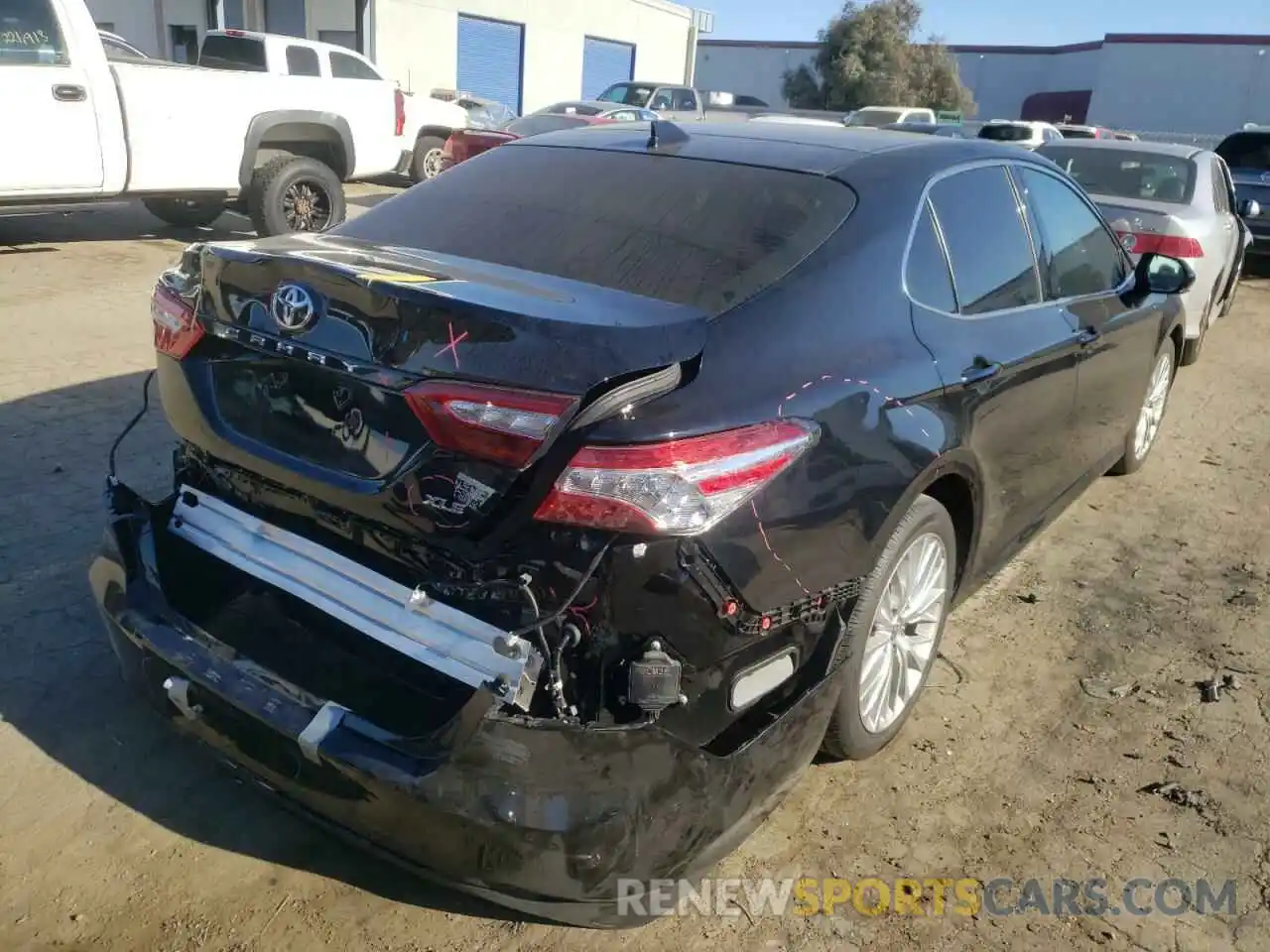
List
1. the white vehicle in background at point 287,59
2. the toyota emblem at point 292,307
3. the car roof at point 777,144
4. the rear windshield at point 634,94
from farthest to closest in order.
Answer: the rear windshield at point 634,94
the white vehicle in background at point 287,59
the car roof at point 777,144
the toyota emblem at point 292,307

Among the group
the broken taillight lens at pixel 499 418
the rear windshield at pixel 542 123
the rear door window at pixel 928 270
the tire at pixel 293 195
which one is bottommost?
the tire at pixel 293 195

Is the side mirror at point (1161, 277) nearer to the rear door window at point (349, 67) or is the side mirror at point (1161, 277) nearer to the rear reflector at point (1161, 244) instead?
the rear reflector at point (1161, 244)

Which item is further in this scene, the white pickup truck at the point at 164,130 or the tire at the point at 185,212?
the tire at the point at 185,212

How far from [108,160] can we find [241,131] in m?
1.26

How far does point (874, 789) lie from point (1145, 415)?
3379mm

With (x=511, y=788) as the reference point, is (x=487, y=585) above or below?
above

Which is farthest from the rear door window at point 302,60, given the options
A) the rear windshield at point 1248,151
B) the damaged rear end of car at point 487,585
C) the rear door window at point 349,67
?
the damaged rear end of car at point 487,585

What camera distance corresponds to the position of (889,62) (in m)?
41.3

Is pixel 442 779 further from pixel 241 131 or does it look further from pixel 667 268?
pixel 241 131

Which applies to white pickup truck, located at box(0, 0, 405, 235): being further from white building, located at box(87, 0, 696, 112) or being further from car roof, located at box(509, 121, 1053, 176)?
white building, located at box(87, 0, 696, 112)

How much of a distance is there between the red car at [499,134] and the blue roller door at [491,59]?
10.7 m

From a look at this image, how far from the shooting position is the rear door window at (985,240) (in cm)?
307

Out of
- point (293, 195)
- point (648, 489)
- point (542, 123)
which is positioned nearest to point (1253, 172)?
point (542, 123)

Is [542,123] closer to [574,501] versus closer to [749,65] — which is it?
[574,501]
